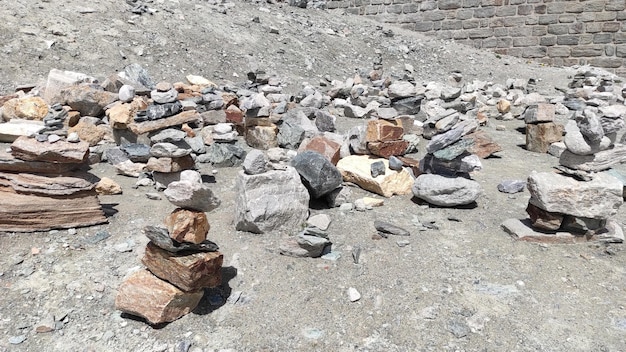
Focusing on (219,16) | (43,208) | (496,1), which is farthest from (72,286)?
(496,1)

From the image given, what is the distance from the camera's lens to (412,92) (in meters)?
8.04

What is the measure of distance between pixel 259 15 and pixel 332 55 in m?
2.39

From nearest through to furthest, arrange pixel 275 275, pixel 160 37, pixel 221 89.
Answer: pixel 275 275 → pixel 221 89 → pixel 160 37

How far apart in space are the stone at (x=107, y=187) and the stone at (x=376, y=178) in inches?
A: 94.1

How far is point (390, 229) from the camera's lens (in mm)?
4168

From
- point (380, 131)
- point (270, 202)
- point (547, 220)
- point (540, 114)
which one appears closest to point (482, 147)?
point (540, 114)

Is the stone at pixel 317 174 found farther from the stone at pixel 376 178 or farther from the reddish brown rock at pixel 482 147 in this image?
the reddish brown rock at pixel 482 147

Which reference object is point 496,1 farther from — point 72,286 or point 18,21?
point 72,286

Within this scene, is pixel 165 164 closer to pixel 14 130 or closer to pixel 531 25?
pixel 14 130

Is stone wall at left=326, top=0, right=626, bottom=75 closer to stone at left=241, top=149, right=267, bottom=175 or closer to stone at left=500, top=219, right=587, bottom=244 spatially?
stone at left=500, top=219, right=587, bottom=244

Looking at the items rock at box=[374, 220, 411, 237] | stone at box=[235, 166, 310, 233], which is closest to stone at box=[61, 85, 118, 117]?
stone at box=[235, 166, 310, 233]

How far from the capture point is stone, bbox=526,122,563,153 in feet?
22.5

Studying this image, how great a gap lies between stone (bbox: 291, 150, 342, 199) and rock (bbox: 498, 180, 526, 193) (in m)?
1.88

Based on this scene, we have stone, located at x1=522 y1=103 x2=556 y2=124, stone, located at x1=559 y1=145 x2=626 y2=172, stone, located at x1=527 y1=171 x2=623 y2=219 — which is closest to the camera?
stone, located at x1=527 y1=171 x2=623 y2=219
